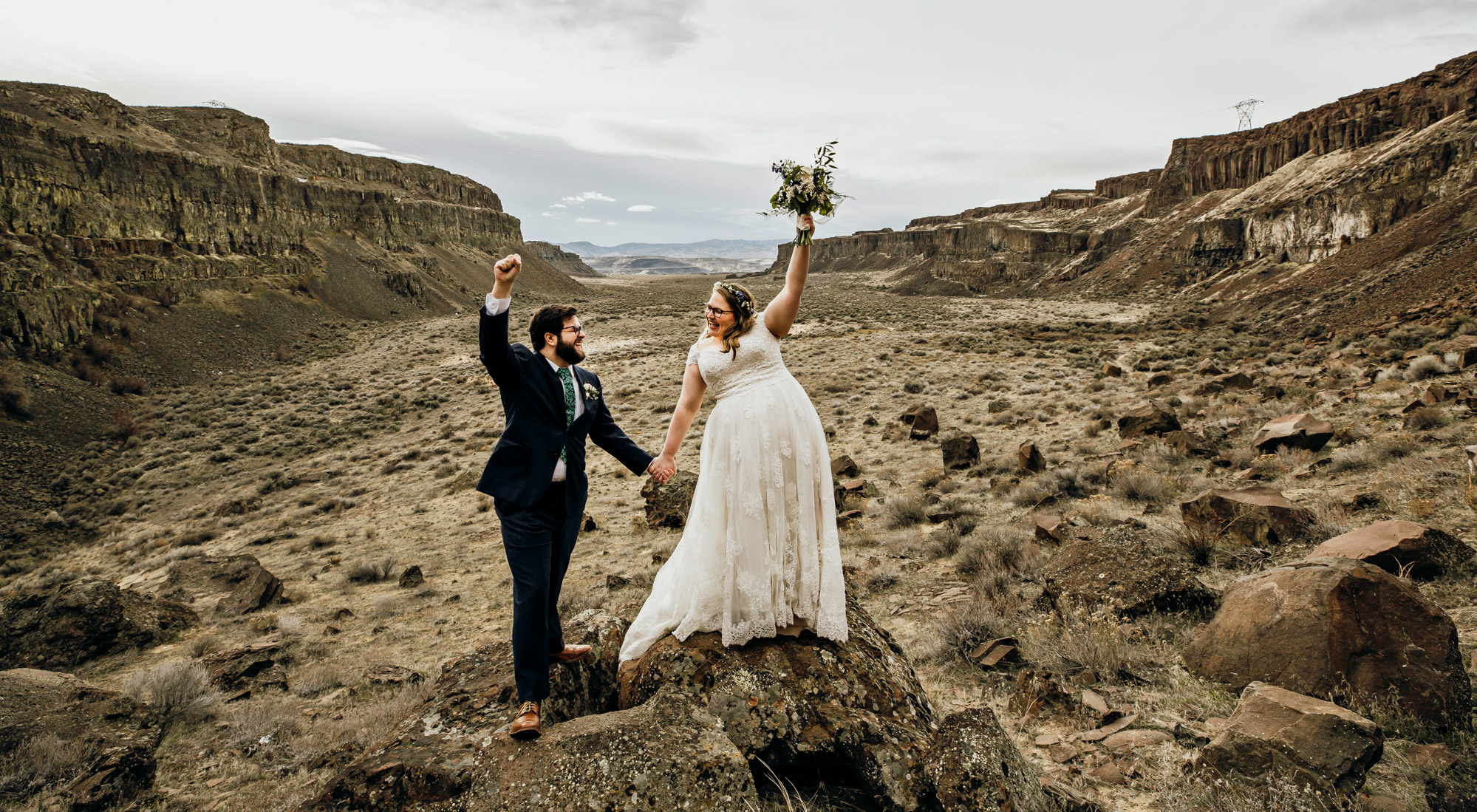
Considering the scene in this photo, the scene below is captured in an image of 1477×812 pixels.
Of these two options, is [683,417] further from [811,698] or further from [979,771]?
[979,771]

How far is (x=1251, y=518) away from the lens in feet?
17.0

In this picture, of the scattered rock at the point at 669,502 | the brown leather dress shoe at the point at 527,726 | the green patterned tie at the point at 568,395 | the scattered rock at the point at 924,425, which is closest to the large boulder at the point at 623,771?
the brown leather dress shoe at the point at 527,726

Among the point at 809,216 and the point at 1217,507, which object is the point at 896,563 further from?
the point at 809,216

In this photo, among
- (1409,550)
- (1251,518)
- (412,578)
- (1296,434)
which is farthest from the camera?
(412,578)

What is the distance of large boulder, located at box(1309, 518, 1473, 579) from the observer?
12.9 feet

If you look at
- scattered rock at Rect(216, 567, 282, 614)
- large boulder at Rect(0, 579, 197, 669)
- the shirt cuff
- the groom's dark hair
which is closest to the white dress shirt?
the shirt cuff

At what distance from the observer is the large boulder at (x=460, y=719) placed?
7.86 ft

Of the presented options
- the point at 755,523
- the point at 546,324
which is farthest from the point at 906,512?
the point at 546,324

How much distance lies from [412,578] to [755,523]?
22.0ft

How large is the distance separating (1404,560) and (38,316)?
35302 mm

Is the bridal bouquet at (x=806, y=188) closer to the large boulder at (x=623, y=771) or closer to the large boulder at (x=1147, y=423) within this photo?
the large boulder at (x=623, y=771)

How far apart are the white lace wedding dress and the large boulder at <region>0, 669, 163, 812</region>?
9.19 ft

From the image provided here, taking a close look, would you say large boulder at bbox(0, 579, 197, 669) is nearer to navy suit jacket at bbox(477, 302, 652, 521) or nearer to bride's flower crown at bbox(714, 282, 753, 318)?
navy suit jacket at bbox(477, 302, 652, 521)

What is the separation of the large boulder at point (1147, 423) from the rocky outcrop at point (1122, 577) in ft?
18.1
